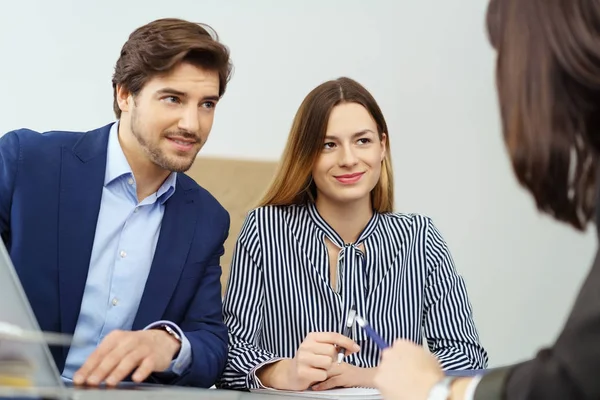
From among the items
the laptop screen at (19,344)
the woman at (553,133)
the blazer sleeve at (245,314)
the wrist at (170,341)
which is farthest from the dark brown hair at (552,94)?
the blazer sleeve at (245,314)

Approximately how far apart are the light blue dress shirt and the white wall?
3.68 ft

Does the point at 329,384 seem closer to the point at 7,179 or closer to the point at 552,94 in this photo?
the point at 7,179

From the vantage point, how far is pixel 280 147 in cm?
303

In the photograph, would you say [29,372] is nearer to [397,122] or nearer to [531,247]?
[397,122]

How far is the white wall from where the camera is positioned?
285cm

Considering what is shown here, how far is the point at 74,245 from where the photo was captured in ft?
5.54

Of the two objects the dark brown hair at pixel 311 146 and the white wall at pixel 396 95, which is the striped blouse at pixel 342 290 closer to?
the dark brown hair at pixel 311 146

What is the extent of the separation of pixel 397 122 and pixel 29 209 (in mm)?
1866

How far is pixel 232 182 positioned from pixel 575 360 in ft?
6.83

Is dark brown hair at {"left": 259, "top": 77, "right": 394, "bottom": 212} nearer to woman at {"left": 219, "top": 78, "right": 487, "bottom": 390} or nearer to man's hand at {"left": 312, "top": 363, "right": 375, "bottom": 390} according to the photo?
woman at {"left": 219, "top": 78, "right": 487, "bottom": 390}

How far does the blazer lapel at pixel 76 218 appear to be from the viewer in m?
1.67

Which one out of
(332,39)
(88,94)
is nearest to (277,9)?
(332,39)

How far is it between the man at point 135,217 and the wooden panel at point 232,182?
870mm

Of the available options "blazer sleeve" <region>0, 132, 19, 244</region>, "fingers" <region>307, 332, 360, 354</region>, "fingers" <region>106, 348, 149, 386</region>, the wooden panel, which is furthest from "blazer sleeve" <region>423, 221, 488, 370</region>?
"blazer sleeve" <region>0, 132, 19, 244</region>
